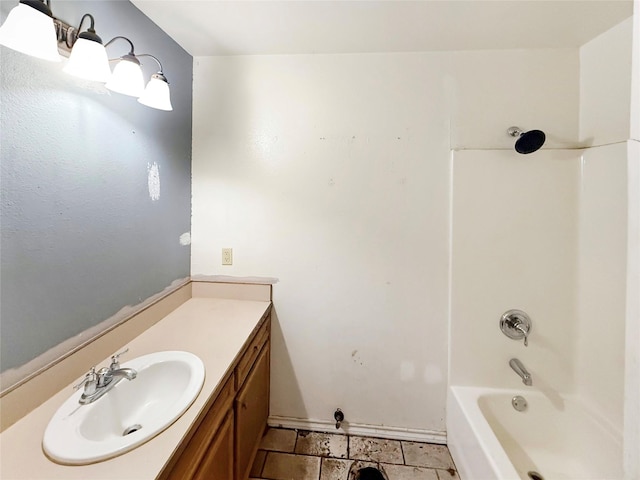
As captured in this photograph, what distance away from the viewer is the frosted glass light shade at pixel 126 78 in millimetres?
1021

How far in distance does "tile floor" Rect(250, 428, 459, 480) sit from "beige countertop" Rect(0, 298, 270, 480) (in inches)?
33.0

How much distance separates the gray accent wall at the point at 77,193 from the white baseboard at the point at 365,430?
121cm

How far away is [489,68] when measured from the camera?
5.15 feet

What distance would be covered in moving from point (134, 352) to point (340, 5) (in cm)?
183

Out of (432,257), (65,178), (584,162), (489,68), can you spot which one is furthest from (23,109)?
(584,162)

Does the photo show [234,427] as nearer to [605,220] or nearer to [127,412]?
[127,412]

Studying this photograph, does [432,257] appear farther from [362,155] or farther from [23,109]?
[23,109]

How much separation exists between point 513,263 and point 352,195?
1041 millimetres

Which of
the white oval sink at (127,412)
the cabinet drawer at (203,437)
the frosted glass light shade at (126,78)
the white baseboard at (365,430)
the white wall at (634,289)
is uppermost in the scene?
the frosted glass light shade at (126,78)

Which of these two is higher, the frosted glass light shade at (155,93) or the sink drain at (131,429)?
the frosted glass light shade at (155,93)

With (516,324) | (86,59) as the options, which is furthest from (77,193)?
(516,324)

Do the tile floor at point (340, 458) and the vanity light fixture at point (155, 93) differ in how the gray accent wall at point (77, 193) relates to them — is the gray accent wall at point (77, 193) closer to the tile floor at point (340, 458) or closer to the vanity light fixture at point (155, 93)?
the vanity light fixture at point (155, 93)

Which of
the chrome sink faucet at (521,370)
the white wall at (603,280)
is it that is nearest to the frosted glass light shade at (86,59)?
the white wall at (603,280)

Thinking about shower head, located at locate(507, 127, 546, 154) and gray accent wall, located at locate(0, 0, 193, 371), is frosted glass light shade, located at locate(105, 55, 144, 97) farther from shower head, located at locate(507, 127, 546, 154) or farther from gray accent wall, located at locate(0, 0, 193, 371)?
shower head, located at locate(507, 127, 546, 154)
